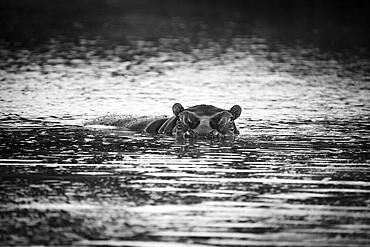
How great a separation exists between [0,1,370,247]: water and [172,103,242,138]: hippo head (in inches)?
14.5

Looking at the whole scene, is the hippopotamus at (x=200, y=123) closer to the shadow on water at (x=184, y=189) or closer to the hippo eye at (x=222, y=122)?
the hippo eye at (x=222, y=122)

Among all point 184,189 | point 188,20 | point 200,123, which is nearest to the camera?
point 184,189

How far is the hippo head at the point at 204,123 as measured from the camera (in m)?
19.0

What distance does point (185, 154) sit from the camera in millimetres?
16859

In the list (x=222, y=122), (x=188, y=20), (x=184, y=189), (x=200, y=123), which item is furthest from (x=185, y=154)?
(x=188, y=20)

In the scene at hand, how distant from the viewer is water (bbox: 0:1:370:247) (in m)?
11.5

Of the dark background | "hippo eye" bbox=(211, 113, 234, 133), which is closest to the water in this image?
"hippo eye" bbox=(211, 113, 234, 133)

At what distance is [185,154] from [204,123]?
7.73 feet

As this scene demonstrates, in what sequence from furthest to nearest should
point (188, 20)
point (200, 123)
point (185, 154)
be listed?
point (188, 20)
point (200, 123)
point (185, 154)

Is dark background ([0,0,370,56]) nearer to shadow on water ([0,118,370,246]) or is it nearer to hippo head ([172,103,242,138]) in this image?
hippo head ([172,103,242,138])

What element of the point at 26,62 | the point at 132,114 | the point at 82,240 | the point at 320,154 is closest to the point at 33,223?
the point at 82,240

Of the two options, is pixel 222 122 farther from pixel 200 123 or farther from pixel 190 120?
pixel 190 120

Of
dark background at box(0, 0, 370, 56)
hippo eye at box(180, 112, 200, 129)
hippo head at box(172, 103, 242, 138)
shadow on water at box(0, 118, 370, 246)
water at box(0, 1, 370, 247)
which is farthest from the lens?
dark background at box(0, 0, 370, 56)

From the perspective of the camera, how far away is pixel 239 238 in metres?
10.9
